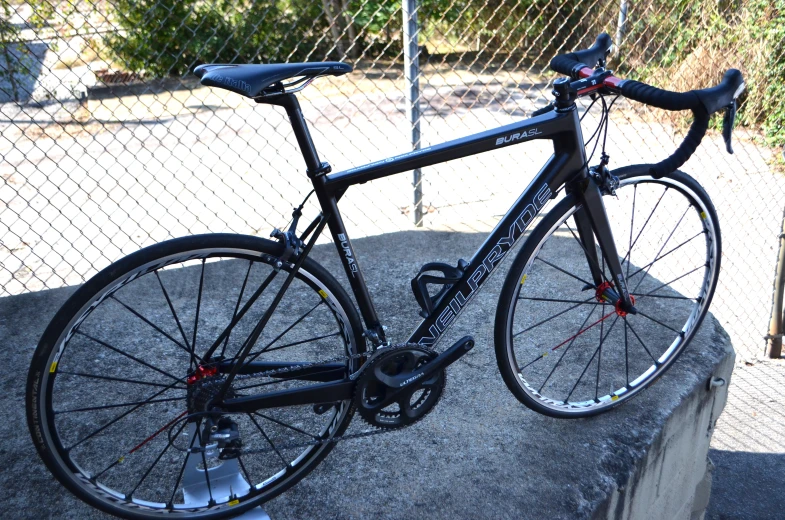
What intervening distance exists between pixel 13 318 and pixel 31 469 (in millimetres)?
1157

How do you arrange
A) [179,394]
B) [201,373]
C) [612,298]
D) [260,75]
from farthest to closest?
[179,394] < [612,298] < [201,373] < [260,75]

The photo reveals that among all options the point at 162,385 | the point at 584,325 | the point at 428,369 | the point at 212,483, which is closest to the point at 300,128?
the point at 428,369

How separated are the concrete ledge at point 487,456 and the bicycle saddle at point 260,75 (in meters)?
1.28

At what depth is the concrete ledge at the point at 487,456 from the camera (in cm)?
229

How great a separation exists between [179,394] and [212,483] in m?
0.75

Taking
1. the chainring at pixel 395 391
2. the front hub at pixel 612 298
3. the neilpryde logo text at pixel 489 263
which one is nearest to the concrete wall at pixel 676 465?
the front hub at pixel 612 298

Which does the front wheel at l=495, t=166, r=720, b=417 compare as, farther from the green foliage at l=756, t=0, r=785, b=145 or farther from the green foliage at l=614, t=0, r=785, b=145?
the green foliage at l=756, t=0, r=785, b=145

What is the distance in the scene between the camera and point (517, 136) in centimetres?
221

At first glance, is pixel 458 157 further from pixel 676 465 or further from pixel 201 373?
pixel 676 465

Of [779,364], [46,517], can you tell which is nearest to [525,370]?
[46,517]

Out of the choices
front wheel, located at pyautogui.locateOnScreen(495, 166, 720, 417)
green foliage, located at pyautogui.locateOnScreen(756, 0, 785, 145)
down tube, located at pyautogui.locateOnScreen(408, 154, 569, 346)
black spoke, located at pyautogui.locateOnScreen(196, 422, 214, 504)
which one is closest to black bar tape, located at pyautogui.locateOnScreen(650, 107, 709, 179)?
front wheel, located at pyautogui.locateOnScreen(495, 166, 720, 417)

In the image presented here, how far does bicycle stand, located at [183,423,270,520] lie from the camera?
221 cm

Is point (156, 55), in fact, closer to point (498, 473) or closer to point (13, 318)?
point (13, 318)

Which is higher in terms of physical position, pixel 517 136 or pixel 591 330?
pixel 517 136
